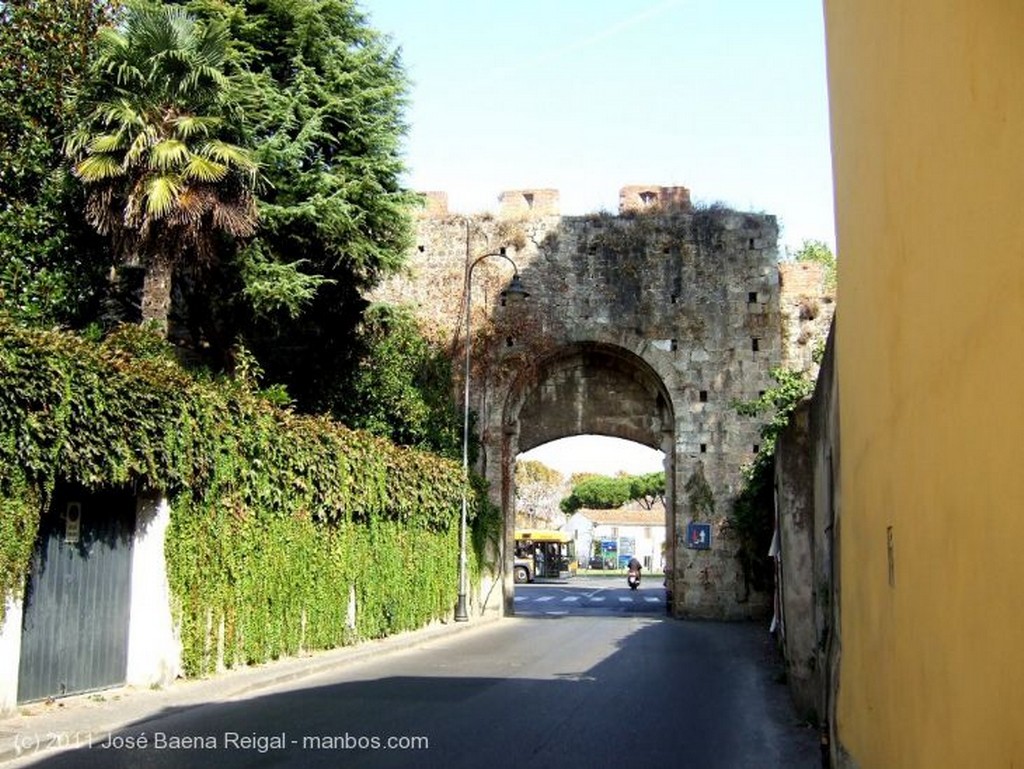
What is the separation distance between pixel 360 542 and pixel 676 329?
1340cm

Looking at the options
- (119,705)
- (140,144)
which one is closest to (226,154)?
(140,144)

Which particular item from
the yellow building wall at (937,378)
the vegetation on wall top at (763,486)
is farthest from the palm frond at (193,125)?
the yellow building wall at (937,378)

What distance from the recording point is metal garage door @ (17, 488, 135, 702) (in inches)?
389

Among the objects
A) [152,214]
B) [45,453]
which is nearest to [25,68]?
[152,214]

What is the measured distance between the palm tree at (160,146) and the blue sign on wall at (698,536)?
49.0ft

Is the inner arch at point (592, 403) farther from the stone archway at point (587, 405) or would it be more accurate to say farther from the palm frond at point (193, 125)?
the palm frond at point (193, 125)

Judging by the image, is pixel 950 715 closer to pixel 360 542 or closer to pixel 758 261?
pixel 360 542

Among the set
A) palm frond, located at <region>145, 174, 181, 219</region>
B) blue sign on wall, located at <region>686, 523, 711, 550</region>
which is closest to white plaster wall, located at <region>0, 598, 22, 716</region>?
palm frond, located at <region>145, 174, 181, 219</region>

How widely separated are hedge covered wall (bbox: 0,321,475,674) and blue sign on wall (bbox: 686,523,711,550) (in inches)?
369

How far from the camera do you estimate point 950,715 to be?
3.74 m

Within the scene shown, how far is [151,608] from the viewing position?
11633 millimetres

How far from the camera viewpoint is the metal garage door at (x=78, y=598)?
32.4 ft

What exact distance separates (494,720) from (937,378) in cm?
653

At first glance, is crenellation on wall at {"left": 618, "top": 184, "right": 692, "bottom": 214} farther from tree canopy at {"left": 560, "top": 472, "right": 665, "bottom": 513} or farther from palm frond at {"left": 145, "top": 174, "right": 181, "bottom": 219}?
tree canopy at {"left": 560, "top": 472, "right": 665, "bottom": 513}
